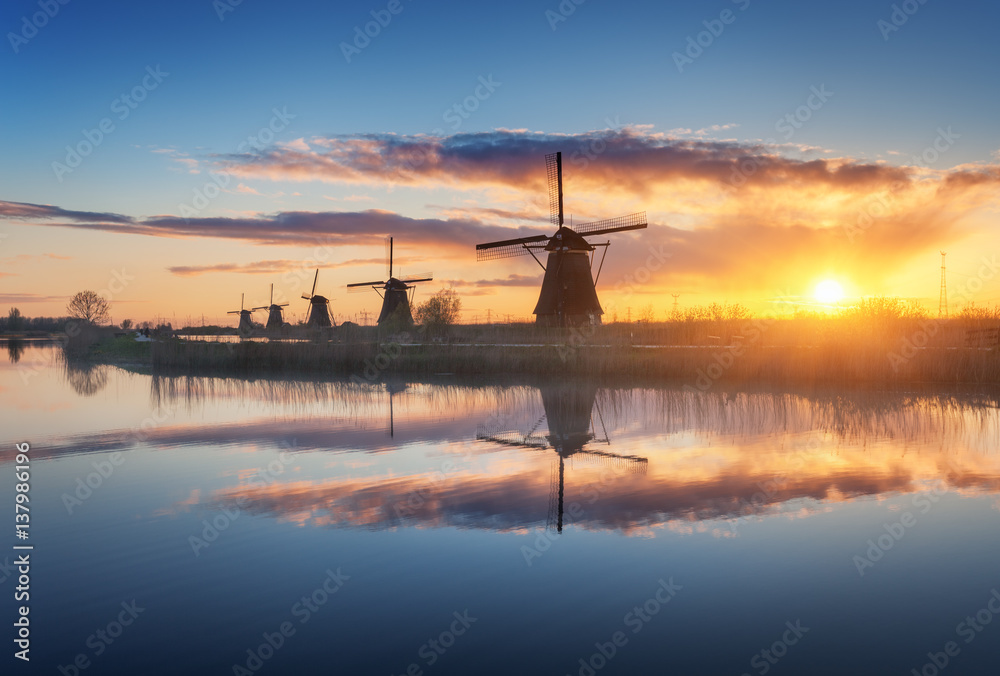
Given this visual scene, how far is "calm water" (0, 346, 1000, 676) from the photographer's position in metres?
4.14

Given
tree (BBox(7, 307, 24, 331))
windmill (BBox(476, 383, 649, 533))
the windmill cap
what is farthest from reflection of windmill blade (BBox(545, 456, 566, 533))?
tree (BBox(7, 307, 24, 331))

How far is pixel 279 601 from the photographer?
4.75 meters

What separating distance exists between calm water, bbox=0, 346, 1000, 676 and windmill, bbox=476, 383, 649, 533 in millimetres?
72

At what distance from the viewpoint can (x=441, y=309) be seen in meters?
40.3

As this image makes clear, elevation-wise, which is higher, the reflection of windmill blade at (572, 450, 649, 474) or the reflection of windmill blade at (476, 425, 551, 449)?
the reflection of windmill blade at (476, 425, 551, 449)

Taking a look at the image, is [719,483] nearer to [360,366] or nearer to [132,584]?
[132,584]

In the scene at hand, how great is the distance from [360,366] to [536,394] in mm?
9591

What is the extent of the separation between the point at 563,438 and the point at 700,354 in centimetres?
1059

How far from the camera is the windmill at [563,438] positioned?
803cm

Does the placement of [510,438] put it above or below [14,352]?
below

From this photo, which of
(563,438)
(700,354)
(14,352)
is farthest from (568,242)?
(14,352)

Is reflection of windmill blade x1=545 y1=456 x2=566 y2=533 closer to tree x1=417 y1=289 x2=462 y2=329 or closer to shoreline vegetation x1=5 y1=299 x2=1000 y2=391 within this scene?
shoreline vegetation x1=5 y1=299 x2=1000 y2=391

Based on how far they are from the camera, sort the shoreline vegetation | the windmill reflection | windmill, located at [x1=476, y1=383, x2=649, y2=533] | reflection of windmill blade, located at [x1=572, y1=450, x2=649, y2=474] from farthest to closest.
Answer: the windmill reflection, the shoreline vegetation, reflection of windmill blade, located at [x1=572, y1=450, x2=649, y2=474], windmill, located at [x1=476, y1=383, x2=649, y2=533]

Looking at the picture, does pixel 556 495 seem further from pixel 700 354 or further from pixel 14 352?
pixel 14 352
